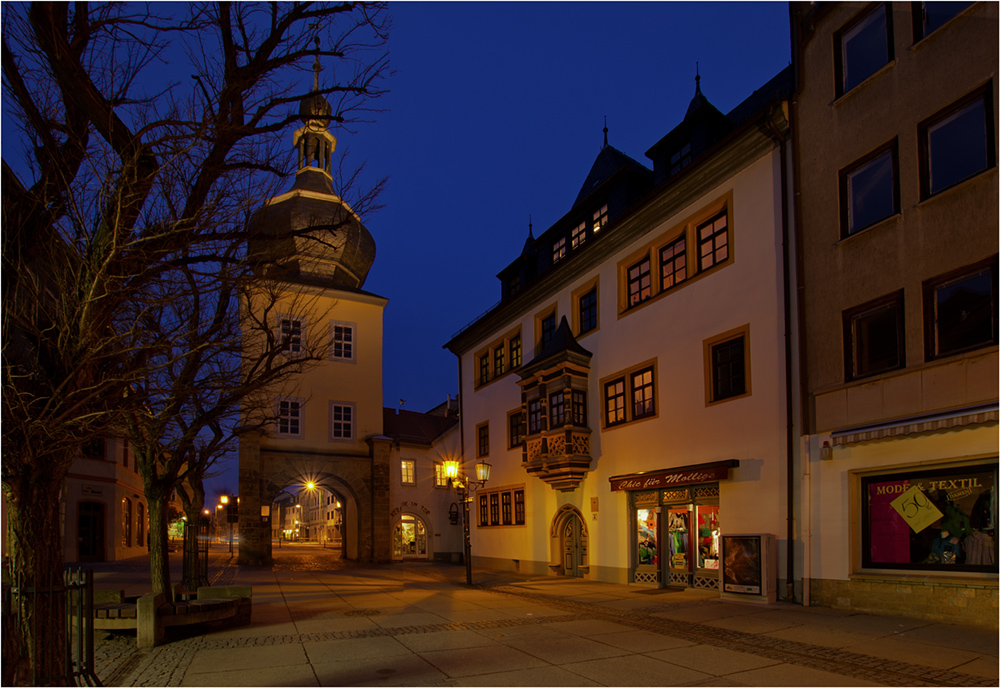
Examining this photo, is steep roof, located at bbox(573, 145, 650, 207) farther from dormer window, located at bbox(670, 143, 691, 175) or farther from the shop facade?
the shop facade

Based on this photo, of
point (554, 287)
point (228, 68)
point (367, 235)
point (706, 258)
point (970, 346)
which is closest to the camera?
point (228, 68)

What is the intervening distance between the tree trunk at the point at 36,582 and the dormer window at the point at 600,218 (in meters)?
19.9

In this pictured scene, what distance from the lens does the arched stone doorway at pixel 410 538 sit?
39125 mm

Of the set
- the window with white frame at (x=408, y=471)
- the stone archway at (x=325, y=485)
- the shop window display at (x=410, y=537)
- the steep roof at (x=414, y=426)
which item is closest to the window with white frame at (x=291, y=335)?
the stone archway at (x=325, y=485)

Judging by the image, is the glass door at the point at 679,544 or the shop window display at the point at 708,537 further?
the glass door at the point at 679,544

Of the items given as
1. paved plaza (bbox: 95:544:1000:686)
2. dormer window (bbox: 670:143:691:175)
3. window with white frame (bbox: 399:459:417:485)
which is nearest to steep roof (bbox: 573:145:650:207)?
dormer window (bbox: 670:143:691:175)

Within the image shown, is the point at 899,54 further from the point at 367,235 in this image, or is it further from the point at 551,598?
the point at 367,235

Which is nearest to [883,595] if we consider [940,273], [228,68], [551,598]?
[940,273]

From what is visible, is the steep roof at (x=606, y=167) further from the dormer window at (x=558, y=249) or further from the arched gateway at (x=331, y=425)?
the arched gateway at (x=331, y=425)

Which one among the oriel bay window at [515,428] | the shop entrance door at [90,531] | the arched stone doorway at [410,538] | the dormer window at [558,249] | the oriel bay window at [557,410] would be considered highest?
the dormer window at [558,249]

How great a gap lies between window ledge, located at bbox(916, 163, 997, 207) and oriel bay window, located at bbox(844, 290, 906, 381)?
1.58 metres

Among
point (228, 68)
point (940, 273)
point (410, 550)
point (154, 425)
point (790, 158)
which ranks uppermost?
point (790, 158)

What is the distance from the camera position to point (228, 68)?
681cm

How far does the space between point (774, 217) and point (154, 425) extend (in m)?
13.2
